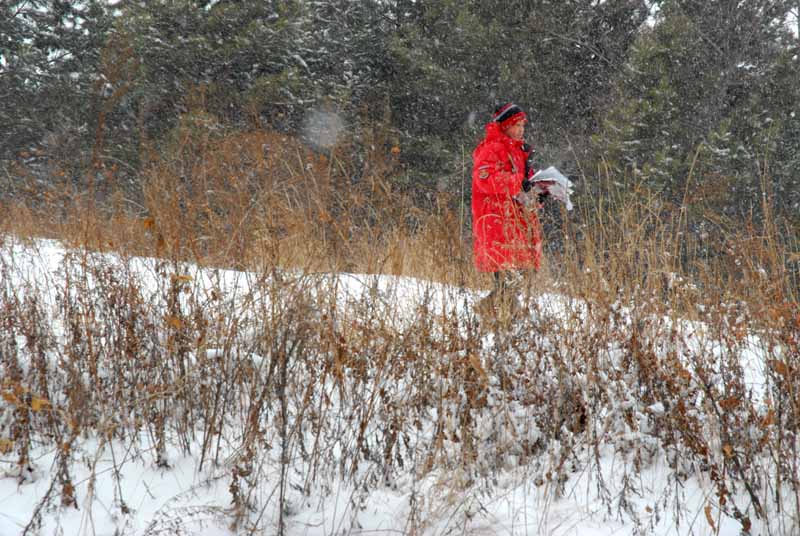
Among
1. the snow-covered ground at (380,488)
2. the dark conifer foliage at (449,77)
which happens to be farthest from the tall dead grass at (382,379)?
the dark conifer foliage at (449,77)

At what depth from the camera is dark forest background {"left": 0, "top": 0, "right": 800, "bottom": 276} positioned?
944 centimetres

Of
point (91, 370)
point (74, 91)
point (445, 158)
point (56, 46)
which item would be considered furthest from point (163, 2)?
point (91, 370)

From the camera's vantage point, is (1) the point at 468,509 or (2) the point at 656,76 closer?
(1) the point at 468,509

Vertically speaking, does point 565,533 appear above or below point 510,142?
below

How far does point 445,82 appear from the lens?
11.7m

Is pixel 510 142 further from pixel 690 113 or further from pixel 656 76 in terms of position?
pixel 690 113

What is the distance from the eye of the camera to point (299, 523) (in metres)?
1.84

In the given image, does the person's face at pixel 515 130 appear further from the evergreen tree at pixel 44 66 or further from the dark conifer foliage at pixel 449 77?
the evergreen tree at pixel 44 66

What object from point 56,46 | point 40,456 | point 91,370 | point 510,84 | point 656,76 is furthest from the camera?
point 56,46

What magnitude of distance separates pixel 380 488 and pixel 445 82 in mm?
10540


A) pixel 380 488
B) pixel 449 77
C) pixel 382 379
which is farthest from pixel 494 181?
pixel 449 77

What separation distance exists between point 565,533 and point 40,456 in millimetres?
1552

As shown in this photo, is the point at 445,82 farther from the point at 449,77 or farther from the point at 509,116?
the point at 509,116

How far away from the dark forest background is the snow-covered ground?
18.0 ft
